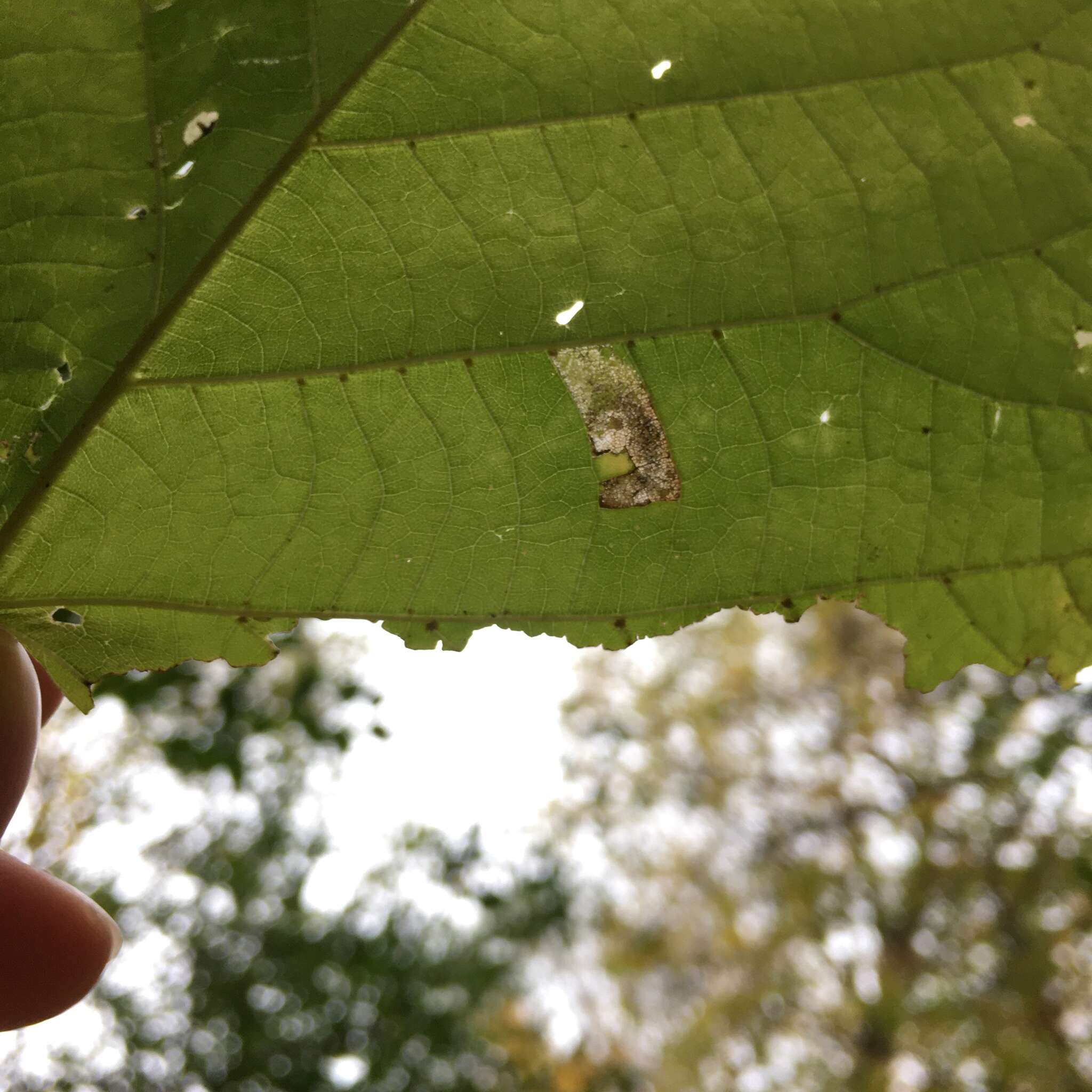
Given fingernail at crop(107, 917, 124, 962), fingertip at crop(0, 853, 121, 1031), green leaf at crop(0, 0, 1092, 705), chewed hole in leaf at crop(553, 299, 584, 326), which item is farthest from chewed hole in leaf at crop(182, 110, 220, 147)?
fingernail at crop(107, 917, 124, 962)

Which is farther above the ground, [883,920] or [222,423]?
[222,423]

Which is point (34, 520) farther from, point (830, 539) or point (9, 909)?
point (830, 539)

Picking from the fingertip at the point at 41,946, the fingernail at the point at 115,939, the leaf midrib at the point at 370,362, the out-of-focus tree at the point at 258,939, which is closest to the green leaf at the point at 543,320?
the leaf midrib at the point at 370,362

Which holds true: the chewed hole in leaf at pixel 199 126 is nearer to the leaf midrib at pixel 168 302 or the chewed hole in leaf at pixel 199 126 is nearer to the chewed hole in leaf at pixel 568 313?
the leaf midrib at pixel 168 302

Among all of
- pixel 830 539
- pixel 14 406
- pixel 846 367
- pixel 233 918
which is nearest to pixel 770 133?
pixel 846 367

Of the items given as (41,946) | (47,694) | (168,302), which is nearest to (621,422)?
(168,302)

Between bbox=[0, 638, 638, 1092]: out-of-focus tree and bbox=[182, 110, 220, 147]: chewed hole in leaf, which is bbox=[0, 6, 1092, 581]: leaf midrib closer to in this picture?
bbox=[182, 110, 220, 147]: chewed hole in leaf

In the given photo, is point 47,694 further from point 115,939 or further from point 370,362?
point 370,362
